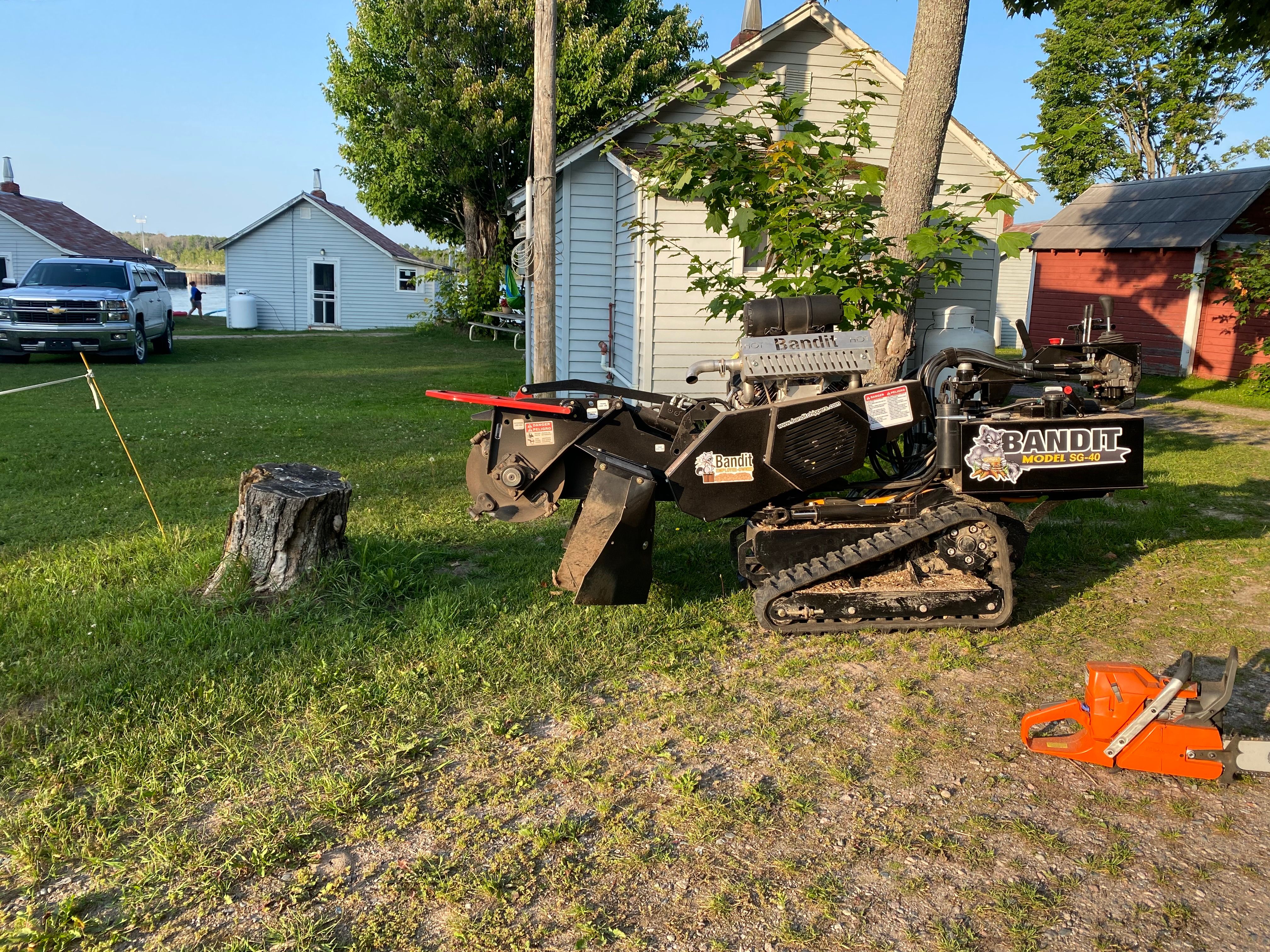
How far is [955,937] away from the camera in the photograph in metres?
2.71

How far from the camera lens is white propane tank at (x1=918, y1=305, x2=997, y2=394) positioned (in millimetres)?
14156

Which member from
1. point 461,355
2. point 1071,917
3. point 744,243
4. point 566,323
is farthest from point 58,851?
point 461,355

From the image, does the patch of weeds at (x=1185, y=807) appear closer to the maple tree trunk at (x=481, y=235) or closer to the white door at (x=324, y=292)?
the maple tree trunk at (x=481, y=235)

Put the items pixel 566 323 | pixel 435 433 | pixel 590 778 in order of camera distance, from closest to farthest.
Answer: pixel 590 778, pixel 435 433, pixel 566 323

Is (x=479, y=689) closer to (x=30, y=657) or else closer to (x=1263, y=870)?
(x=30, y=657)

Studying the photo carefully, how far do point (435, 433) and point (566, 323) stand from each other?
5051 millimetres

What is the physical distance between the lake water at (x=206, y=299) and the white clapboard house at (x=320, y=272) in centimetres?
982

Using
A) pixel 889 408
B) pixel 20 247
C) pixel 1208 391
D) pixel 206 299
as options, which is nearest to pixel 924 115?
→ pixel 889 408

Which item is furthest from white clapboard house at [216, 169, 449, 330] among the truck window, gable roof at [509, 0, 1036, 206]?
A: gable roof at [509, 0, 1036, 206]

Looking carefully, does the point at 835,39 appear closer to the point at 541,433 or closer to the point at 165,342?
the point at 541,433

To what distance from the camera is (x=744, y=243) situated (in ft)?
20.0

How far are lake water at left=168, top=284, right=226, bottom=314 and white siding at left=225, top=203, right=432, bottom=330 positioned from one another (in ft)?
32.0

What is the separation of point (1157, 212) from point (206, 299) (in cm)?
6436

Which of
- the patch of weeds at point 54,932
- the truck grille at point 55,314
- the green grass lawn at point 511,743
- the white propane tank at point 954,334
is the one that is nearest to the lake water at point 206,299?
the truck grille at point 55,314
